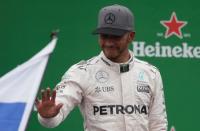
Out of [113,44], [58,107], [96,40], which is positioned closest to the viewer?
[58,107]

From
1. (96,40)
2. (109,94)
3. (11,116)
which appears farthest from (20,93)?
(96,40)

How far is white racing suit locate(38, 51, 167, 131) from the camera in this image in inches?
132

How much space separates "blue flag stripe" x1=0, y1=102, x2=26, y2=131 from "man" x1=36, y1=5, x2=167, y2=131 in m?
0.26

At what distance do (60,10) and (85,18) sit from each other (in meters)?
0.19

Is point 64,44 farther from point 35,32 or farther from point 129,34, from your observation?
point 129,34

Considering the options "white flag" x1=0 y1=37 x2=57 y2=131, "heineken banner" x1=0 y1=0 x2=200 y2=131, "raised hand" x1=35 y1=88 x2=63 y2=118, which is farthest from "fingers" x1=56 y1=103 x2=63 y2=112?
"heineken banner" x1=0 y1=0 x2=200 y2=131

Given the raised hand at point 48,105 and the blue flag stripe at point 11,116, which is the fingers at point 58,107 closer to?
the raised hand at point 48,105

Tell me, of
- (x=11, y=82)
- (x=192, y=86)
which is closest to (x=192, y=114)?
(x=192, y=86)

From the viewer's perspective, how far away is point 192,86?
5328 mm

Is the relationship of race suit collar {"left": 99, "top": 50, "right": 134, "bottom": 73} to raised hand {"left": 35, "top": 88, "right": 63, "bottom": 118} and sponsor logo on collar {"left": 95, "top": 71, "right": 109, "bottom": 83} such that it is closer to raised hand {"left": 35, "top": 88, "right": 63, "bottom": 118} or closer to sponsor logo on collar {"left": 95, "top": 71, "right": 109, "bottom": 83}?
sponsor logo on collar {"left": 95, "top": 71, "right": 109, "bottom": 83}

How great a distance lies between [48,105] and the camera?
10.2ft

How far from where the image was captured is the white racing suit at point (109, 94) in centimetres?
336

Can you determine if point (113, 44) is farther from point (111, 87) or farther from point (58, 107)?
point (58, 107)

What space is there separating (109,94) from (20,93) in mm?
484
